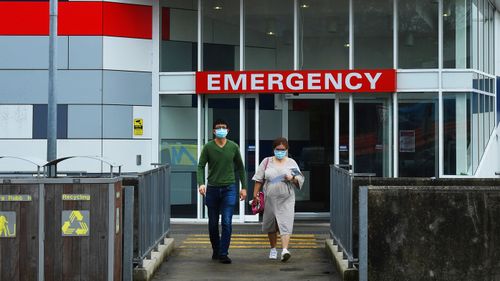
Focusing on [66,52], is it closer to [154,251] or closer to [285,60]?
[285,60]

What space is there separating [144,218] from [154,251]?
111 cm

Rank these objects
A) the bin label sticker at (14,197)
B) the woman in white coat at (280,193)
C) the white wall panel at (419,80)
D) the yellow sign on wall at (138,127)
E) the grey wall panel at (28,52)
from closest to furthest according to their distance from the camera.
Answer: the bin label sticker at (14,197), the woman in white coat at (280,193), the grey wall panel at (28,52), the white wall panel at (419,80), the yellow sign on wall at (138,127)

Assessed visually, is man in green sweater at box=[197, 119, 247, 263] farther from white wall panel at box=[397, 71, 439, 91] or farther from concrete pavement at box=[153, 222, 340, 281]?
white wall panel at box=[397, 71, 439, 91]

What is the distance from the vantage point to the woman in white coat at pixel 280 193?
980cm

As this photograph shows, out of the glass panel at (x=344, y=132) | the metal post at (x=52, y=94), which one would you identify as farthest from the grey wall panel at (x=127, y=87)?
the glass panel at (x=344, y=132)

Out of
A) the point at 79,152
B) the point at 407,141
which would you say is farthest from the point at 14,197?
the point at 407,141

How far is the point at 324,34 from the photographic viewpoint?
15.5m

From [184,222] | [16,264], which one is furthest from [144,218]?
[184,222]

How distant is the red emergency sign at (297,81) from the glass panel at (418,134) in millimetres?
581

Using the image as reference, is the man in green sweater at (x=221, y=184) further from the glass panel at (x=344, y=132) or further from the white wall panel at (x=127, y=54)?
the glass panel at (x=344, y=132)

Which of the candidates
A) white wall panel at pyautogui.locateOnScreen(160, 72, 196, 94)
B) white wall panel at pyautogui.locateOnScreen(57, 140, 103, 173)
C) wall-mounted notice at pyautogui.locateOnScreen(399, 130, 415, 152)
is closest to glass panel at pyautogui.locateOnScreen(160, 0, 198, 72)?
white wall panel at pyautogui.locateOnScreen(160, 72, 196, 94)

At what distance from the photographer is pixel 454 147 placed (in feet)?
49.6

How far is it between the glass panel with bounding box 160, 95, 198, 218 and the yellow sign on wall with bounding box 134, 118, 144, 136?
476 millimetres

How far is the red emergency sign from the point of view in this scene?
1493 centimetres
